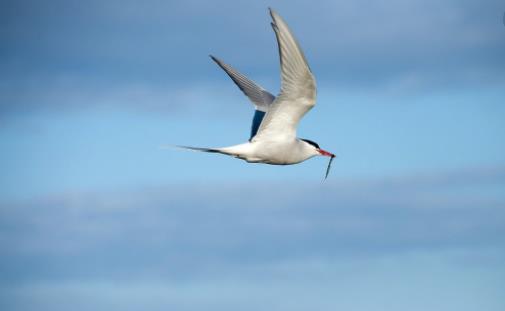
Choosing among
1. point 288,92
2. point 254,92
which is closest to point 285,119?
point 288,92

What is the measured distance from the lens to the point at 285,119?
21.2 meters

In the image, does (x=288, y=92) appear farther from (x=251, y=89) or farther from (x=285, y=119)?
(x=251, y=89)

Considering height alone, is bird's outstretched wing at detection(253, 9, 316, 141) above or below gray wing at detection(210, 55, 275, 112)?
below

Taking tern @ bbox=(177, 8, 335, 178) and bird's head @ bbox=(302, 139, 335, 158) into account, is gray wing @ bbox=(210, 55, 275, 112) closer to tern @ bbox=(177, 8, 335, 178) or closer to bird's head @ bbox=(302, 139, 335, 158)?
tern @ bbox=(177, 8, 335, 178)

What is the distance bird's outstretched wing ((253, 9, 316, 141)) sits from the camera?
1791 centimetres

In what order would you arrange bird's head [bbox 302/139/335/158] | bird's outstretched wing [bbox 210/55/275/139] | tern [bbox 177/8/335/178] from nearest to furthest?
tern [bbox 177/8/335/178] < bird's head [bbox 302/139/335/158] < bird's outstretched wing [bbox 210/55/275/139]

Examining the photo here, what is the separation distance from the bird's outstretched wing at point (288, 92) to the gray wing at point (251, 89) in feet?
7.80

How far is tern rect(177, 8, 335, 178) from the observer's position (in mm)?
18812

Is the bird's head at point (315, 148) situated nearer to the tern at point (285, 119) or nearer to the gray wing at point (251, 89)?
the tern at point (285, 119)

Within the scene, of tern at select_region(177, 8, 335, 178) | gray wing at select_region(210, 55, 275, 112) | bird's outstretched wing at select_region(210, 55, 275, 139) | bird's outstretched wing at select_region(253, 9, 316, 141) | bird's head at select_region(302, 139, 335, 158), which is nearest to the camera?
bird's outstretched wing at select_region(253, 9, 316, 141)

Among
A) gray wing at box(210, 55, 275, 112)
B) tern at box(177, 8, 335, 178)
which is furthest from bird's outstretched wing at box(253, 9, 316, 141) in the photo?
gray wing at box(210, 55, 275, 112)

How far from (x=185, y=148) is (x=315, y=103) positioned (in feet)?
9.73

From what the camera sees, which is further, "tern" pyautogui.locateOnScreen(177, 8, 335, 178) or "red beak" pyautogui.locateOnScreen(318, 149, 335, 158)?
"red beak" pyautogui.locateOnScreen(318, 149, 335, 158)

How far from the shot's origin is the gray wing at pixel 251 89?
2386cm
